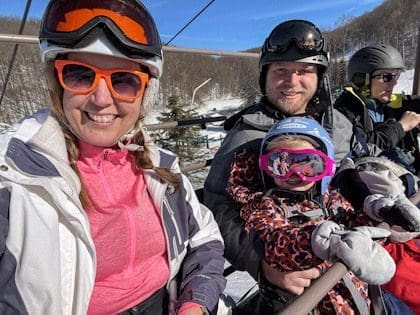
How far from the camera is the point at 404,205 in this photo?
59.7 inches

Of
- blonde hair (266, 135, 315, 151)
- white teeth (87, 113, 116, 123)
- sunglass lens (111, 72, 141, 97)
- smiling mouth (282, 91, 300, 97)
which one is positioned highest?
sunglass lens (111, 72, 141, 97)

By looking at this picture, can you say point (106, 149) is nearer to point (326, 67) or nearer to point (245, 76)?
point (326, 67)

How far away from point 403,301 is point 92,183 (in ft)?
4.55

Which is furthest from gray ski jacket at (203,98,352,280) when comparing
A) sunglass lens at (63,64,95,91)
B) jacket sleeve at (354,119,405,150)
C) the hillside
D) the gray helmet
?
the hillside

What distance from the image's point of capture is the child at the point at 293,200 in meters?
1.37

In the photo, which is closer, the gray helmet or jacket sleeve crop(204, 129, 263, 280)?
jacket sleeve crop(204, 129, 263, 280)

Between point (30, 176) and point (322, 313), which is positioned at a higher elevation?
point (30, 176)

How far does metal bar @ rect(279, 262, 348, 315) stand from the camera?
84 cm

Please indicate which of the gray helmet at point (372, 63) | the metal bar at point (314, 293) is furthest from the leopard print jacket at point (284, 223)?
the gray helmet at point (372, 63)

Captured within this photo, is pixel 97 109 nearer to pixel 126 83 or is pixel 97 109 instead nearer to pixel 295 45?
pixel 126 83

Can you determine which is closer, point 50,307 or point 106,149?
point 50,307

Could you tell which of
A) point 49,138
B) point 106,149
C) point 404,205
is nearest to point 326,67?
point 404,205

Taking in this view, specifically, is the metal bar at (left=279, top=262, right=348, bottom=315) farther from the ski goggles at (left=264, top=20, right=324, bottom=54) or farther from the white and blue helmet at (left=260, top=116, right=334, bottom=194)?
the ski goggles at (left=264, top=20, right=324, bottom=54)

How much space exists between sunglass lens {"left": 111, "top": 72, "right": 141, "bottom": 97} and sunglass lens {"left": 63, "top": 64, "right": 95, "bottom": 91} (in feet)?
0.23
